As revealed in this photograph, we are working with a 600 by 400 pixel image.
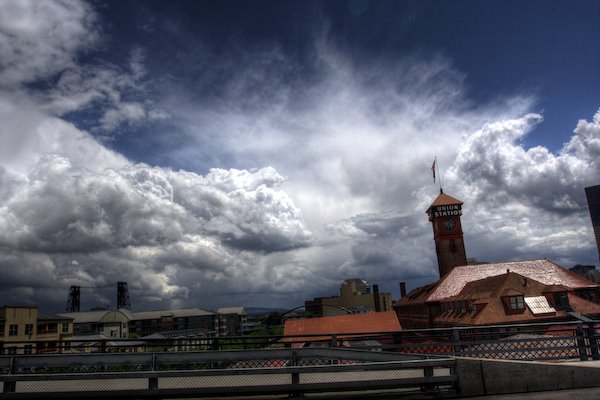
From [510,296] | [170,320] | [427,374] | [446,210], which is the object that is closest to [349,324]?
[510,296]

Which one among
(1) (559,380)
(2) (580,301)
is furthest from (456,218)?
(1) (559,380)

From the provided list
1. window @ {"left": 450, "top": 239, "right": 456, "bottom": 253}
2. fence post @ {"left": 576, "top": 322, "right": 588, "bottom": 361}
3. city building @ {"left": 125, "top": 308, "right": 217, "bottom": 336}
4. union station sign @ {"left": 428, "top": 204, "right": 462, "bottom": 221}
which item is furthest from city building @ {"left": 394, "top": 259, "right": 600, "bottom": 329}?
city building @ {"left": 125, "top": 308, "right": 217, "bottom": 336}

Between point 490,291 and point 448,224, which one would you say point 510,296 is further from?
point 448,224

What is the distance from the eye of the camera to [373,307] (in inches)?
6437

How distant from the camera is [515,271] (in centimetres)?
7162

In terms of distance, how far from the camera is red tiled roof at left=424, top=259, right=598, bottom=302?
65.9 meters

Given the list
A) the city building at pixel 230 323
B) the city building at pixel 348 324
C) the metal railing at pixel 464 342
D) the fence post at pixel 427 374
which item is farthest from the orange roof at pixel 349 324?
the city building at pixel 230 323

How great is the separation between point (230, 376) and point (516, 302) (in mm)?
54123

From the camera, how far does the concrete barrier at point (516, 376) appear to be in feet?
25.9

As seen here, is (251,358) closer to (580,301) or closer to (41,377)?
(41,377)

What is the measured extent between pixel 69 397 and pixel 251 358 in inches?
121

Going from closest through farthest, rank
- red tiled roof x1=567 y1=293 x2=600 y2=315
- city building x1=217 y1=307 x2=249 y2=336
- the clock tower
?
red tiled roof x1=567 y1=293 x2=600 y2=315
the clock tower
city building x1=217 y1=307 x2=249 y2=336

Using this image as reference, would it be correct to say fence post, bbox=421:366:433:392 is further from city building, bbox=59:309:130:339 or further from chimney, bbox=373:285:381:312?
chimney, bbox=373:285:381:312

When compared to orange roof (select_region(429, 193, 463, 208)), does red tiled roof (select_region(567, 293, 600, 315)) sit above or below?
below
